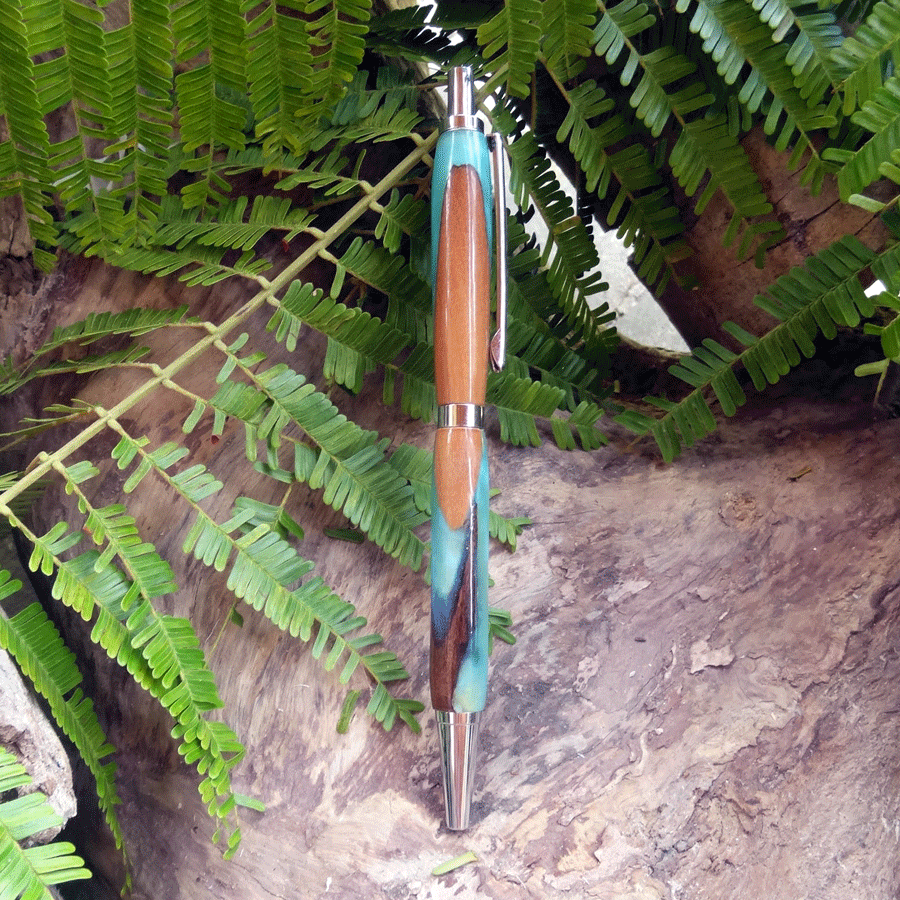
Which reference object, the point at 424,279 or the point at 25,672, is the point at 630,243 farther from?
the point at 25,672

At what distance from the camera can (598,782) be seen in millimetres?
797

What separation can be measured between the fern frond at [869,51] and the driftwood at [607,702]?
365mm

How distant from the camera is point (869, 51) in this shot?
2.52ft

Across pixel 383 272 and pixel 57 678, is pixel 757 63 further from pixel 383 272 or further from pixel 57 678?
pixel 57 678

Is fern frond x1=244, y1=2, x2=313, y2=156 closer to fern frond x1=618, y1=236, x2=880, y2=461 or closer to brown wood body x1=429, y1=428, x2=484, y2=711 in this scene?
brown wood body x1=429, y1=428, x2=484, y2=711

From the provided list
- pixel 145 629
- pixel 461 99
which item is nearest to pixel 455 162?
pixel 461 99

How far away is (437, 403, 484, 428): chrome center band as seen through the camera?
84 centimetres

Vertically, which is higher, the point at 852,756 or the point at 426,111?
the point at 426,111

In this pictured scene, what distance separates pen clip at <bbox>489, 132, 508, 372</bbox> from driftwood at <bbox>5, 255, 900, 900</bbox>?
7.2 inches

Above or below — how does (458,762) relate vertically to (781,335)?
below

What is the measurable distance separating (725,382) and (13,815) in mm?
791

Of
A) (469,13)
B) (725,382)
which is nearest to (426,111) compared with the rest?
(469,13)

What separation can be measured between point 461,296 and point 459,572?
283mm

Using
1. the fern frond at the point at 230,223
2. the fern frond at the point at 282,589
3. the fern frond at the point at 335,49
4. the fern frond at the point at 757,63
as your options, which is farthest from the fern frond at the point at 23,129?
the fern frond at the point at 757,63
